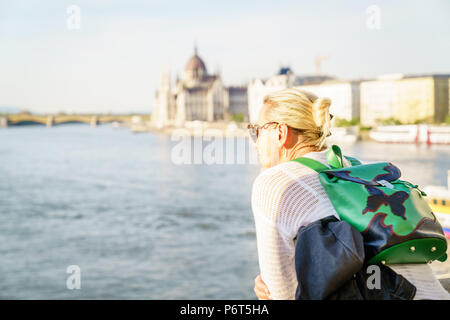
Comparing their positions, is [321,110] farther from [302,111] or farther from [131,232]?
[131,232]

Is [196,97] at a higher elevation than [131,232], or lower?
higher

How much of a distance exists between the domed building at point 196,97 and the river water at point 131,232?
37824mm

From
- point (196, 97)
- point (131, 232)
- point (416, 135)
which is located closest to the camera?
point (131, 232)

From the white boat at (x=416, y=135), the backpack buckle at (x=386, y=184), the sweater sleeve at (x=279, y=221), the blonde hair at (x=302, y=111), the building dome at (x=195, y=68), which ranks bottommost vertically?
the white boat at (x=416, y=135)

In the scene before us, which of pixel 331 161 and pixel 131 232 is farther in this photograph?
pixel 131 232

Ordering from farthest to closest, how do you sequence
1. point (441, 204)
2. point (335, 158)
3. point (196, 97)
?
1. point (196, 97)
2. point (441, 204)
3. point (335, 158)

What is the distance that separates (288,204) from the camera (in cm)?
81

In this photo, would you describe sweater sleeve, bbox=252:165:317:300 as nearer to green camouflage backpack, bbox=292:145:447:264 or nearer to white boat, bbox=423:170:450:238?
green camouflage backpack, bbox=292:145:447:264

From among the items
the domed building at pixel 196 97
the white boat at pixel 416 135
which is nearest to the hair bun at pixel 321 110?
the white boat at pixel 416 135

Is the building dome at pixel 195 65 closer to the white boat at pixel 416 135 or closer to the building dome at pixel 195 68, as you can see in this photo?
the building dome at pixel 195 68

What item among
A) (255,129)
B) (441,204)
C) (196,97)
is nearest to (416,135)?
(441,204)

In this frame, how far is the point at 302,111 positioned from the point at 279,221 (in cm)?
19

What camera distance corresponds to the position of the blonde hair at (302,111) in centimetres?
90
